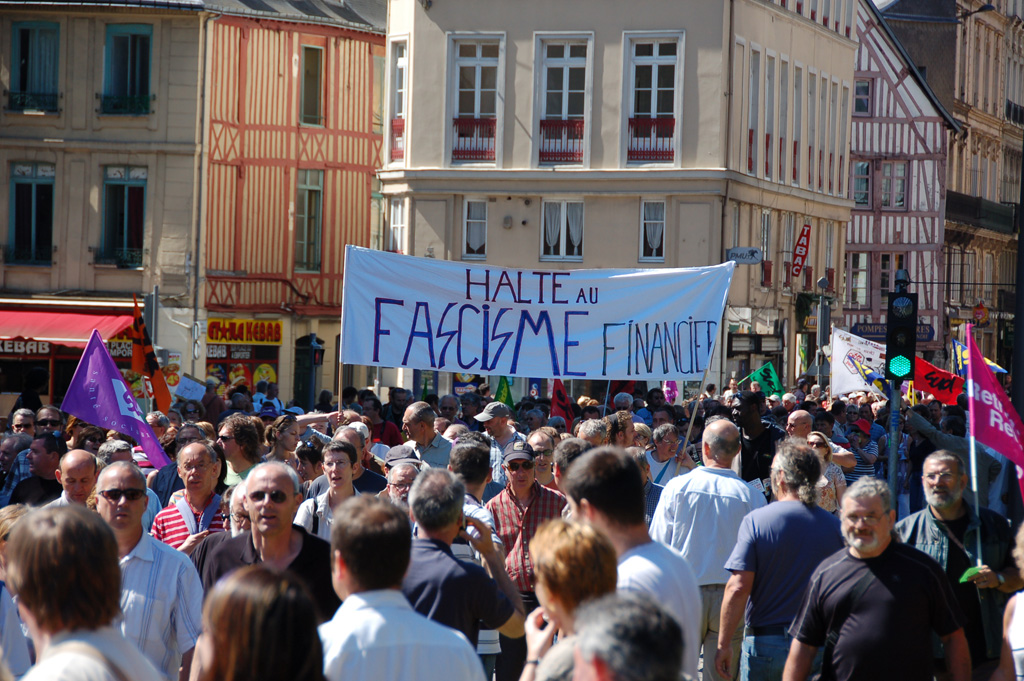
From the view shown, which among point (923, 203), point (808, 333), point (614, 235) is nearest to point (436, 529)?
point (614, 235)

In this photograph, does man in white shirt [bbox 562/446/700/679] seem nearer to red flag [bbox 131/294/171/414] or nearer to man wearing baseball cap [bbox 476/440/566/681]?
man wearing baseball cap [bbox 476/440/566/681]

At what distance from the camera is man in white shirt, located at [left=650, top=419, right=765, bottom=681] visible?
7.79 meters

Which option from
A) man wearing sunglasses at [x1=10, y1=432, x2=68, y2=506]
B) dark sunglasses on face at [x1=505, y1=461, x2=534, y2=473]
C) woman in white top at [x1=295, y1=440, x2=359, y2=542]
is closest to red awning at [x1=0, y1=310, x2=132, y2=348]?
man wearing sunglasses at [x1=10, y1=432, x2=68, y2=506]

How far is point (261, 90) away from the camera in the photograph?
32.2 metres

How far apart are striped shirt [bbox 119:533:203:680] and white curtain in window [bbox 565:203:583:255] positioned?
26.0m

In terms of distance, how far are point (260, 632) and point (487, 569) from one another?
2764mm

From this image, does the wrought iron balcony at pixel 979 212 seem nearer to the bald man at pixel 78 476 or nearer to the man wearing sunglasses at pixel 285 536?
the bald man at pixel 78 476

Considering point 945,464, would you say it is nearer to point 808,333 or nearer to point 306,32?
point 306,32

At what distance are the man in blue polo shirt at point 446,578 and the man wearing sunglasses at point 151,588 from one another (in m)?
0.97

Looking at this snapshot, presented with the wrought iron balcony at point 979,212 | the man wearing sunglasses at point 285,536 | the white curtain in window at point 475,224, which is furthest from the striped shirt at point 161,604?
the wrought iron balcony at point 979,212

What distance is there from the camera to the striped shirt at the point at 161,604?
5785 mm

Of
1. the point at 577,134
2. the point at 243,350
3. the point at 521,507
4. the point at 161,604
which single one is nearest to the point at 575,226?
the point at 577,134

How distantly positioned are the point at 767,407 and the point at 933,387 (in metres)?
2.98

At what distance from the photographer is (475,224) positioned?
105 feet
